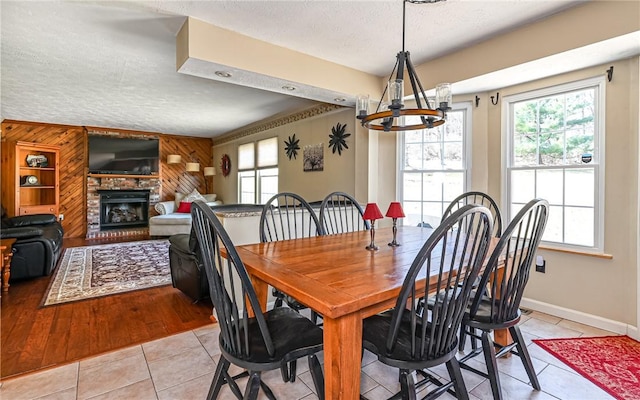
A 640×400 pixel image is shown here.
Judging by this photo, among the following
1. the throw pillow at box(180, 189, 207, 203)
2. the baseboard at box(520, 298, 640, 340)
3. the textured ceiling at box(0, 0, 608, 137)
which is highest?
the textured ceiling at box(0, 0, 608, 137)

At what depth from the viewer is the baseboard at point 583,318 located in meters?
2.43

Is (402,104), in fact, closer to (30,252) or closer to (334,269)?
(334,269)

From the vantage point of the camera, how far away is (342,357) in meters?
1.12

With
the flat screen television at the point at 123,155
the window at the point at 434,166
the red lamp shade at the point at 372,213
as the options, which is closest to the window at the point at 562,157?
the window at the point at 434,166

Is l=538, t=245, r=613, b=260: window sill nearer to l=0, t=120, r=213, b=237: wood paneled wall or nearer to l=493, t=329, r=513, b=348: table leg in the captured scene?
l=493, t=329, r=513, b=348: table leg

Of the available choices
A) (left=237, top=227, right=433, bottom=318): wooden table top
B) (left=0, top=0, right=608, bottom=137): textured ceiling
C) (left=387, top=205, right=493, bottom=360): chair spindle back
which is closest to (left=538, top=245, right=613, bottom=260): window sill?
(left=237, top=227, right=433, bottom=318): wooden table top

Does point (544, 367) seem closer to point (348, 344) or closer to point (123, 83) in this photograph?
point (348, 344)

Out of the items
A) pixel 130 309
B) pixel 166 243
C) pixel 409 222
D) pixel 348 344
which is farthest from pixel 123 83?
pixel 348 344

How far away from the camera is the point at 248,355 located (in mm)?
1260

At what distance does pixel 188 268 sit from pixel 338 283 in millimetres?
2204

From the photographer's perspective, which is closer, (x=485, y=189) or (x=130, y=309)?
(x=130, y=309)

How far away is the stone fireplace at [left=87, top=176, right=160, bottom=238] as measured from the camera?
6.80m

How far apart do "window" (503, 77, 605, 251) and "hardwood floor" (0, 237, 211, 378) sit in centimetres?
318

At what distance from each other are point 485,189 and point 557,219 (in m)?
0.66
